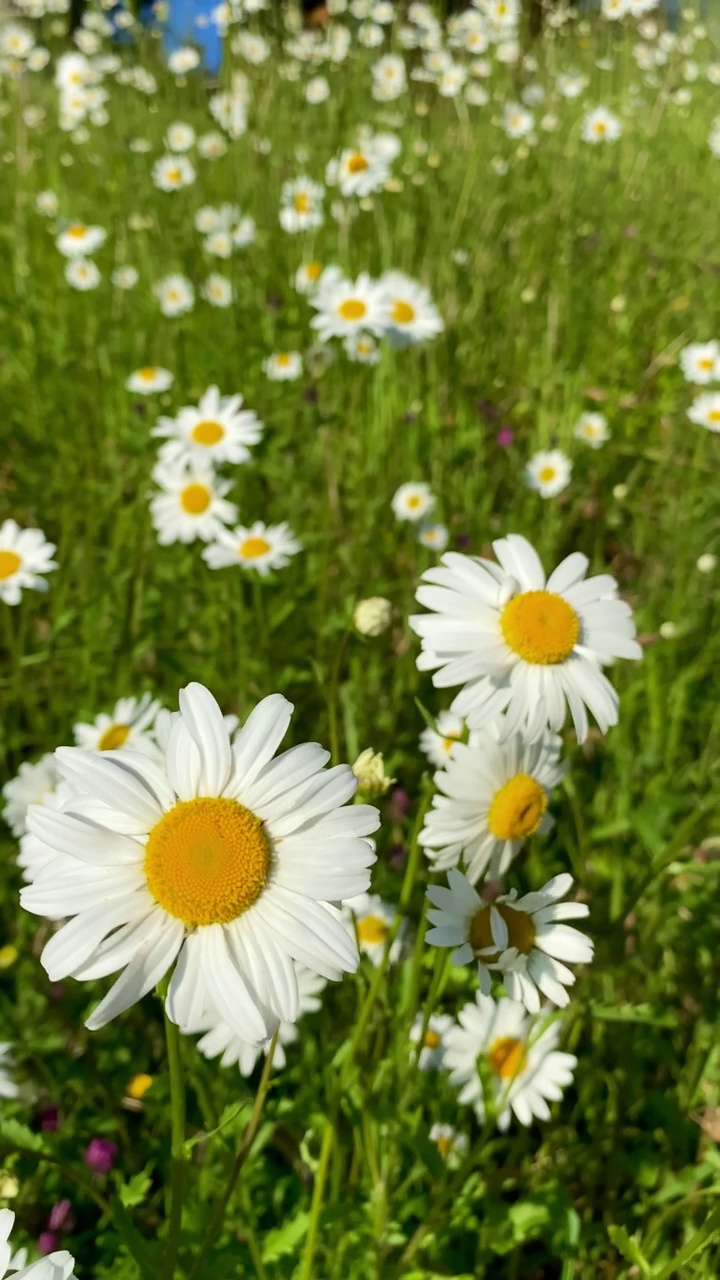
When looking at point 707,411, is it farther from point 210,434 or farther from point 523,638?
point 523,638

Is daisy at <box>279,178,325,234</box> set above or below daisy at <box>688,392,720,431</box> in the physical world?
above

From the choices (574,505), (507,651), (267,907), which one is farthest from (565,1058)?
(574,505)

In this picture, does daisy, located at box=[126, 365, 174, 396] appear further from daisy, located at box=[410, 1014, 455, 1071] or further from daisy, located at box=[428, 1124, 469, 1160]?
daisy, located at box=[428, 1124, 469, 1160]

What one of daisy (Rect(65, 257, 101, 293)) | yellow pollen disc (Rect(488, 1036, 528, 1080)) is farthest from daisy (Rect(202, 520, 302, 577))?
daisy (Rect(65, 257, 101, 293))

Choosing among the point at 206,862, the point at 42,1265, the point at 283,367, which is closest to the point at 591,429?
the point at 283,367

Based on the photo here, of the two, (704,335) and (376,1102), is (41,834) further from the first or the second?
(704,335)

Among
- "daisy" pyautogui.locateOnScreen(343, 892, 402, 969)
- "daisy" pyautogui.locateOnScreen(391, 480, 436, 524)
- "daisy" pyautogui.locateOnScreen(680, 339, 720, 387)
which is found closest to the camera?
"daisy" pyautogui.locateOnScreen(343, 892, 402, 969)

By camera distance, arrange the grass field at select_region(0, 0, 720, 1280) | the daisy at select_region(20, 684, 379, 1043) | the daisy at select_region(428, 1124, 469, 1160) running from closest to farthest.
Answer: the daisy at select_region(20, 684, 379, 1043) < the grass field at select_region(0, 0, 720, 1280) < the daisy at select_region(428, 1124, 469, 1160)
